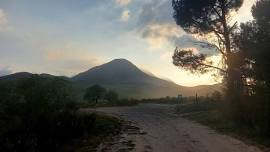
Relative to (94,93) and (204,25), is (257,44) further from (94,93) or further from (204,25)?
(94,93)

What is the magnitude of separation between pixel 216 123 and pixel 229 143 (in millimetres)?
9792

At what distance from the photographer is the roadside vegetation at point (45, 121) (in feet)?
61.8

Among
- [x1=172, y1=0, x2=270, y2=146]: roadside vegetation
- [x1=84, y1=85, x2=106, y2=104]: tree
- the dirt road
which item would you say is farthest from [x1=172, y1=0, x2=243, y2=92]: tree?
[x1=84, y1=85, x2=106, y2=104]: tree

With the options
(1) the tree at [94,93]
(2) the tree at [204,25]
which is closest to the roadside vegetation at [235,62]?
(2) the tree at [204,25]

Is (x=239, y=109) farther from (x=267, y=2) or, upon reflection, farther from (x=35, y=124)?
(x=35, y=124)

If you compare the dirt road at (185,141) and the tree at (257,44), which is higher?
the tree at (257,44)

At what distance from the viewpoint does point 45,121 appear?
71.4ft

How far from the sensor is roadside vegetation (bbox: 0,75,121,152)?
741 inches

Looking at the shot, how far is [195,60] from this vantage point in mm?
36094

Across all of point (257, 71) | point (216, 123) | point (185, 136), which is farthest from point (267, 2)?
point (185, 136)

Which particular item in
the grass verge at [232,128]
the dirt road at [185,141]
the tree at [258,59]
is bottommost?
the dirt road at [185,141]

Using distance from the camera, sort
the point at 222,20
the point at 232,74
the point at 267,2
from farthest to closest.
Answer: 1. the point at 222,20
2. the point at 232,74
3. the point at 267,2

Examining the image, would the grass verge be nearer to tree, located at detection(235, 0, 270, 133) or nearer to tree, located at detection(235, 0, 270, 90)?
tree, located at detection(235, 0, 270, 133)

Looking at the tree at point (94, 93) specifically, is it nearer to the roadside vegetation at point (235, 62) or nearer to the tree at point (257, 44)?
the roadside vegetation at point (235, 62)
